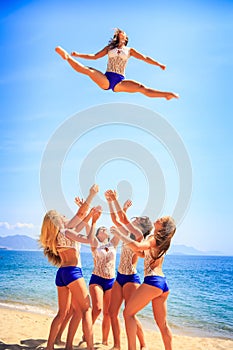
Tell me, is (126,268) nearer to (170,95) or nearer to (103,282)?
(103,282)

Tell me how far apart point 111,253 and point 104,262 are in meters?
0.19

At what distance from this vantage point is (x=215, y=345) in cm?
960

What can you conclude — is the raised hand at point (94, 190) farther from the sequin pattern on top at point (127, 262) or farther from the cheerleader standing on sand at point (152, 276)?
the sequin pattern on top at point (127, 262)

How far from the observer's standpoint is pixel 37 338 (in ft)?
27.1

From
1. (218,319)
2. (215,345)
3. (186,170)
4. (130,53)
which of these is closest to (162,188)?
(186,170)

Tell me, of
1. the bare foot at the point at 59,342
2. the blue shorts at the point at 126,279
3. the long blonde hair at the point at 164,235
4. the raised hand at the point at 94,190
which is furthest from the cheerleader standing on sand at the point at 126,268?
the bare foot at the point at 59,342

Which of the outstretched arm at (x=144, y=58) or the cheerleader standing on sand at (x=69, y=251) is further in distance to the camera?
the outstretched arm at (x=144, y=58)

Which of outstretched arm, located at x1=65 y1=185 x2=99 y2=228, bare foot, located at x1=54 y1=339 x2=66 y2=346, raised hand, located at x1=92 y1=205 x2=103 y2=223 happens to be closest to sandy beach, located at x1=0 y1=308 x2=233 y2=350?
bare foot, located at x1=54 y1=339 x2=66 y2=346

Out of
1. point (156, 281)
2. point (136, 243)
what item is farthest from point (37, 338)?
point (136, 243)

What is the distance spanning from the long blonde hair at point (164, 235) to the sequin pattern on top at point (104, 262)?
1.40 m

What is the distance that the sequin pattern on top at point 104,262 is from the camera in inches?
279

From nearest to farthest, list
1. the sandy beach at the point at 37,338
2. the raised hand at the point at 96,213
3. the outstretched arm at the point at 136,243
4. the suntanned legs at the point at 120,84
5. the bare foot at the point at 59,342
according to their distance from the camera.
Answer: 1. the outstretched arm at the point at 136,243
2. the suntanned legs at the point at 120,84
3. the raised hand at the point at 96,213
4. the bare foot at the point at 59,342
5. the sandy beach at the point at 37,338

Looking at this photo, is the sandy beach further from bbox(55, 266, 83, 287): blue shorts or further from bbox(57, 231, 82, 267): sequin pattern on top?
bbox(57, 231, 82, 267): sequin pattern on top

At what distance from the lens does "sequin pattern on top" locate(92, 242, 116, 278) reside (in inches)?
279
